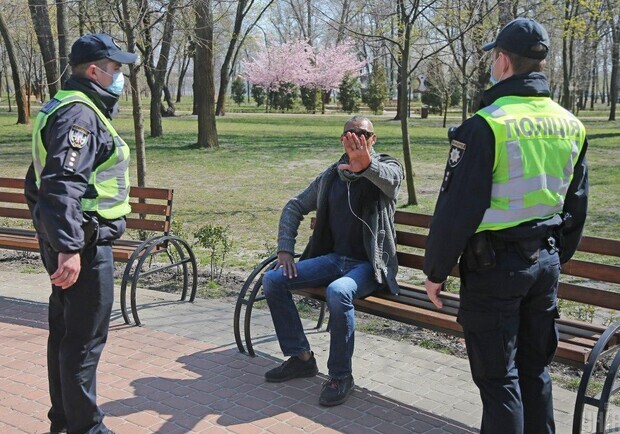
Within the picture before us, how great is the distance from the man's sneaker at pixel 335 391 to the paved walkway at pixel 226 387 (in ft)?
0.15

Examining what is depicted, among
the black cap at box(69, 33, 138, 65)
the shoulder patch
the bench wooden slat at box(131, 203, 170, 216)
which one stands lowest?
the bench wooden slat at box(131, 203, 170, 216)

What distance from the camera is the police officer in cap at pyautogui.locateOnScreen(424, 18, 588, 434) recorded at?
2846mm

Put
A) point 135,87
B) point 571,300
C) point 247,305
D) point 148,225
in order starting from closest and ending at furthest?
1. point 571,300
2. point 247,305
3. point 148,225
4. point 135,87

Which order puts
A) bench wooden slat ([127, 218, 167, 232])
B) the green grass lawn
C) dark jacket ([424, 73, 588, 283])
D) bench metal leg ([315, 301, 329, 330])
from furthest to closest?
the green grass lawn → bench wooden slat ([127, 218, 167, 232]) → bench metal leg ([315, 301, 329, 330]) → dark jacket ([424, 73, 588, 283])

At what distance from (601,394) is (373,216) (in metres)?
1.68

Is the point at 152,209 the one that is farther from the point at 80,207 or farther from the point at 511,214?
the point at 511,214

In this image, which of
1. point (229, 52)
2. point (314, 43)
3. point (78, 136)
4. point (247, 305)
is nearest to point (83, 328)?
point (78, 136)

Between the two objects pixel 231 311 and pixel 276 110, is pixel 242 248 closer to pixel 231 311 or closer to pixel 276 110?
pixel 231 311

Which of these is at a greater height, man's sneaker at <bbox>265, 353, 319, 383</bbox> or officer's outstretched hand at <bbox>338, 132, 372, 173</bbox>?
officer's outstretched hand at <bbox>338, 132, 372, 173</bbox>

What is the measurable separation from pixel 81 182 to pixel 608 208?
940cm

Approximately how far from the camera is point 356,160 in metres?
4.16

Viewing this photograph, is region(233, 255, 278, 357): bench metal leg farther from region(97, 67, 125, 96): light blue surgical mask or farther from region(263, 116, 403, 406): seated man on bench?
region(97, 67, 125, 96): light blue surgical mask

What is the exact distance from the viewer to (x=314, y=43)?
63469 millimetres

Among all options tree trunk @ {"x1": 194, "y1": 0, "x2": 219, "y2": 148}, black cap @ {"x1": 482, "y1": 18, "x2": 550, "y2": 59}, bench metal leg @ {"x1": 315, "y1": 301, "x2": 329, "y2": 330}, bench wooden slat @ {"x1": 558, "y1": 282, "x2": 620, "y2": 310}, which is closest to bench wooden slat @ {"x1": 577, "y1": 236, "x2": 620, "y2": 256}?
bench wooden slat @ {"x1": 558, "y1": 282, "x2": 620, "y2": 310}
